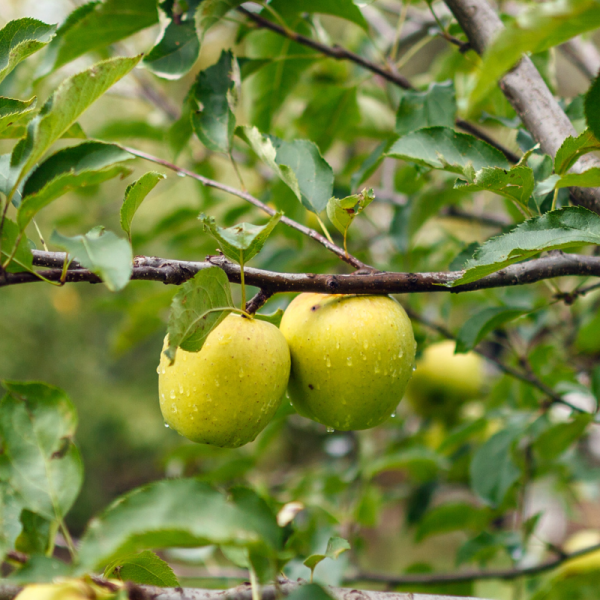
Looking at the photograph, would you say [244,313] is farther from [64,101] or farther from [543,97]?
[543,97]

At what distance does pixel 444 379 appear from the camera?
1.18 meters

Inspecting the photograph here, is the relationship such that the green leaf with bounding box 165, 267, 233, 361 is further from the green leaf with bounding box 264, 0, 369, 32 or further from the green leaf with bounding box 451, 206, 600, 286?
the green leaf with bounding box 264, 0, 369, 32

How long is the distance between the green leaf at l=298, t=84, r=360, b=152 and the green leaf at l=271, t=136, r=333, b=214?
0.35 metres

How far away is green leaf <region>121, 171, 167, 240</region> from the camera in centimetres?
39

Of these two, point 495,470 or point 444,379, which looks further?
point 444,379

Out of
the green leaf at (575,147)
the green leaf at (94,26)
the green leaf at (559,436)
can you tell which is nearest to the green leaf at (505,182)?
the green leaf at (575,147)

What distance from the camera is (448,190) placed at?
892 mm

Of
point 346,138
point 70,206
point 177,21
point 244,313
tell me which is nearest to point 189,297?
point 244,313

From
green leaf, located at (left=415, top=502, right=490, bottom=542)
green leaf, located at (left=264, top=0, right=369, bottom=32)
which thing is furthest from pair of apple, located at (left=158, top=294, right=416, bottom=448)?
green leaf, located at (left=415, top=502, right=490, bottom=542)

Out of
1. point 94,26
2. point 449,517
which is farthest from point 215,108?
point 449,517

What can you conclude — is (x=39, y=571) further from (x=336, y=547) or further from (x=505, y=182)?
(x=505, y=182)

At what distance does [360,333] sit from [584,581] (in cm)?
23

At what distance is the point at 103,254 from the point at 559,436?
906 millimetres

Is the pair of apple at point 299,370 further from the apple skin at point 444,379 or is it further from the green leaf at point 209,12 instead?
the apple skin at point 444,379
